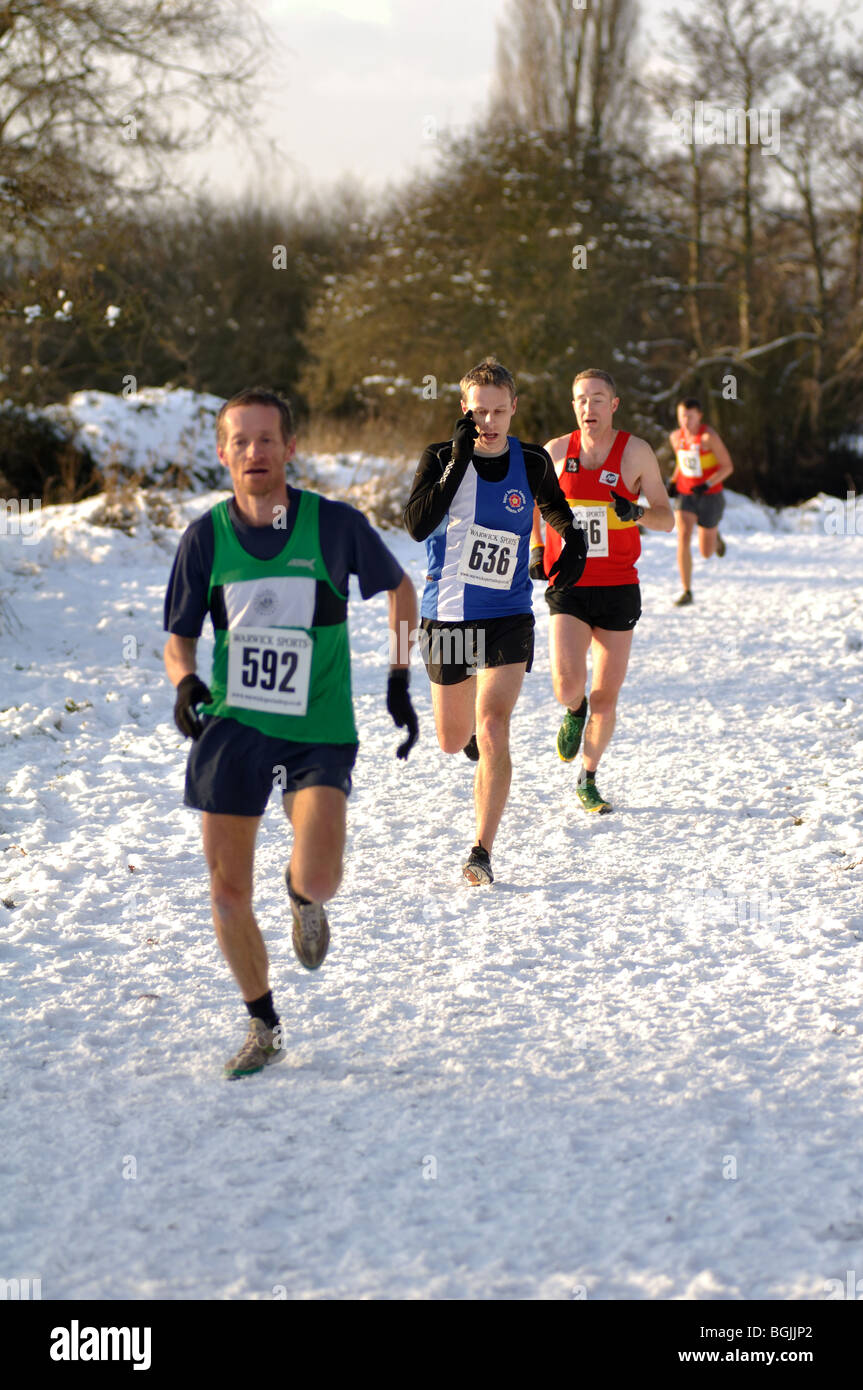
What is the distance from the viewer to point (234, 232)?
112 ft

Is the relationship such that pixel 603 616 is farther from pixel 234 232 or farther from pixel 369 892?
pixel 234 232

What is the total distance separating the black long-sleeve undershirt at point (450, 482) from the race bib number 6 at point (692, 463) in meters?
6.91

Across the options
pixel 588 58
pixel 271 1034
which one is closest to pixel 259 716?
pixel 271 1034

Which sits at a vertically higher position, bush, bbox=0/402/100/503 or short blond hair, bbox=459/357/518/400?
bush, bbox=0/402/100/503

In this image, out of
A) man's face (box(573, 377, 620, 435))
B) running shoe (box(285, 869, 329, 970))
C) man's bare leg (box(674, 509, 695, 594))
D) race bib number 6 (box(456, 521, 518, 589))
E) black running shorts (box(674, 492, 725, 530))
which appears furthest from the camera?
black running shorts (box(674, 492, 725, 530))

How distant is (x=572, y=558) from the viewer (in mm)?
5059

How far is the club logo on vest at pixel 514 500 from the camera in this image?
4.72m

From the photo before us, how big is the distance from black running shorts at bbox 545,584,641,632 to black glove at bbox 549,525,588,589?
0.43 meters

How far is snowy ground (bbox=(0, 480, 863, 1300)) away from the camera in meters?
2.67

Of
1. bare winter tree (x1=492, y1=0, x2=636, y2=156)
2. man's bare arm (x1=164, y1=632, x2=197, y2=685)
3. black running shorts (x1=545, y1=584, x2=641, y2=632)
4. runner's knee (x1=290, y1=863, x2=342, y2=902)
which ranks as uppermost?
bare winter tree (x1=492, y1=0, x2=636, y2=156)

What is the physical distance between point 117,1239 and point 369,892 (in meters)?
2.35

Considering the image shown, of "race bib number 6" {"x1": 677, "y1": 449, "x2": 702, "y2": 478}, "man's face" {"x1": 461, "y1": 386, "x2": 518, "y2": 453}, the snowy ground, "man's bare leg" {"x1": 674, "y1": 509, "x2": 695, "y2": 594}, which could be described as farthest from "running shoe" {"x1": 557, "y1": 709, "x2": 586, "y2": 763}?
"race bib number 6" {"x1": 677, "y1": 449, "x2": 702, "y2": 478}

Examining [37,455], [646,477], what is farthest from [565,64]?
[646,477]

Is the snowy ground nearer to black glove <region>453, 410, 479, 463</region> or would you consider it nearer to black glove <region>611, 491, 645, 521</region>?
black glove <region>611, 491, 645, 521</region>
